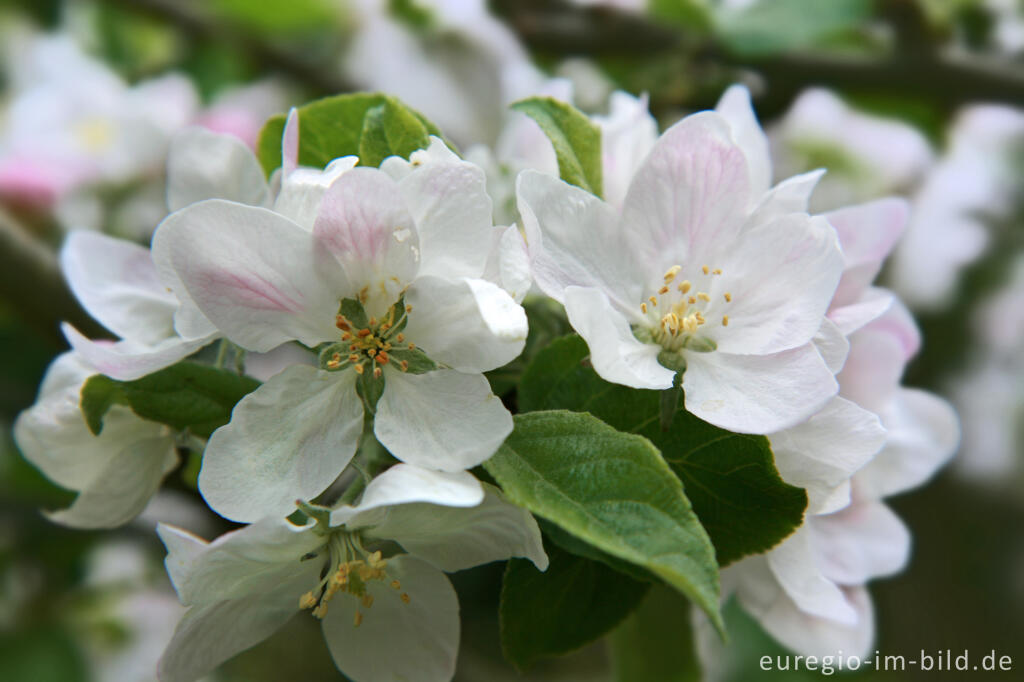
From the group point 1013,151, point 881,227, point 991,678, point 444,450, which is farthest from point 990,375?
point 444,450

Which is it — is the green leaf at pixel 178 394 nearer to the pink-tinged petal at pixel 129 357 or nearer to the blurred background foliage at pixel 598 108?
the pink-tinged petal at pixel 129 357

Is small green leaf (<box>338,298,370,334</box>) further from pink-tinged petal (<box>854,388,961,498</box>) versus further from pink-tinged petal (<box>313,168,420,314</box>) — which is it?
pink-tinged petal (<box>854,388,961,498</box>)

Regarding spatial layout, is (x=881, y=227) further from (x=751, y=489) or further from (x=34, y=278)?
(x=34, y=278)

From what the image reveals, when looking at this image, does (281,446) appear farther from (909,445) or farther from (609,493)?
(909,445)

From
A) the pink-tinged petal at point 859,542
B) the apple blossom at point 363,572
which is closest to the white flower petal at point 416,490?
the apple blossom at point 363,572

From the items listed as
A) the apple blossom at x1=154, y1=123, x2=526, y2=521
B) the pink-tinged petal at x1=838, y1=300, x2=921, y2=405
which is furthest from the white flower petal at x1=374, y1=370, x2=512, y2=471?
the pink-tinged petal at x1=838, y1=300, x2=921, y2=405

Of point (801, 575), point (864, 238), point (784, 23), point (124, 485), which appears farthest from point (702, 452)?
point (784, 23)
